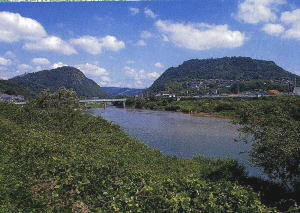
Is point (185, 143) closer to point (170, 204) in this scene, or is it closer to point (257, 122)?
point (257, 122)

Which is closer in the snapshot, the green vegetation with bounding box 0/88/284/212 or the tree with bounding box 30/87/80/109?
the green vegetation with bounding box 0/88/284/212

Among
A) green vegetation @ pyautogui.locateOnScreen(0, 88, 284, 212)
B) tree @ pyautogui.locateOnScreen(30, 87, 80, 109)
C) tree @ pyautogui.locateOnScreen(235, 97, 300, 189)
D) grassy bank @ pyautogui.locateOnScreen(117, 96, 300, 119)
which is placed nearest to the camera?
green vegetation @ pyautogui.locateOnScreen(0, 88, 284, 212)

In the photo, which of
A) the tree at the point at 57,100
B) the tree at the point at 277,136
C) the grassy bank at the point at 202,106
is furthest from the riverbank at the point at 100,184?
the grassy bank at the point at 202,106

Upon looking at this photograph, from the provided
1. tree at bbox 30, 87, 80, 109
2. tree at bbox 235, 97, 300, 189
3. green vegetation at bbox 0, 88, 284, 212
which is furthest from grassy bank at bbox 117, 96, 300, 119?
green vegetation at bbox 0, 88, 284, 212

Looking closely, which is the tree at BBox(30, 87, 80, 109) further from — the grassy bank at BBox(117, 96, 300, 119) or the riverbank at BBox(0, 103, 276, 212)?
the grassy bank at BBox(117, 96, 300, 119)

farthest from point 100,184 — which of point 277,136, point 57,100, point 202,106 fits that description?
point 202,106

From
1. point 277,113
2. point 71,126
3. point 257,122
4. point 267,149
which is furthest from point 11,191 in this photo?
point 71,126

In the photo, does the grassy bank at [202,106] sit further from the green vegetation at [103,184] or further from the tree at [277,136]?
the green vegetation at [103,184]

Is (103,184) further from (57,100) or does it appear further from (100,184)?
(57,100)
